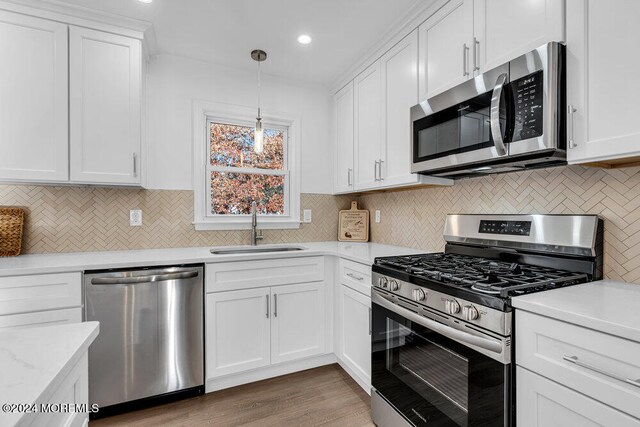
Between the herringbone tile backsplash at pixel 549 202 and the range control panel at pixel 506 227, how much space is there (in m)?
0.09

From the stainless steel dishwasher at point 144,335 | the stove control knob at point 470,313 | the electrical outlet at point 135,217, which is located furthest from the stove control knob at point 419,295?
the electrical outlet at point 135,217

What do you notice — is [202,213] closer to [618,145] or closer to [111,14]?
[111,14]

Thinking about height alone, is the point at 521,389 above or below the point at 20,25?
below

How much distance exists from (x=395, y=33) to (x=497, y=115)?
117 centimetres

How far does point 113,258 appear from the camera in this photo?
208cm

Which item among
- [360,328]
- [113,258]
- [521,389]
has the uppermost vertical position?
[113,258]

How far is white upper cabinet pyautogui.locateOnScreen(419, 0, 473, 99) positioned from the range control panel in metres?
0.82

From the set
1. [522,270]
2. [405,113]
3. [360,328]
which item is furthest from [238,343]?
[405,113]

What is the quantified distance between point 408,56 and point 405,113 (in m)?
0.37

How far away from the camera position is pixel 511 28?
58.3 inches

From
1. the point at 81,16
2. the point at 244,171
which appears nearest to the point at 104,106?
the point at 81,16

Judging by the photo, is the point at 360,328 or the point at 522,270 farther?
the point at 360,328

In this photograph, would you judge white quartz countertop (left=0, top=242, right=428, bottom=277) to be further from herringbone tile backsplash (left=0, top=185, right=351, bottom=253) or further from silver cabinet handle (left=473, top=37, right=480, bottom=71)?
silver cabinet handle (left=473, top=37, right=480, bottom=71)

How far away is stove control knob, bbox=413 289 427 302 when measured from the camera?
1454mm
